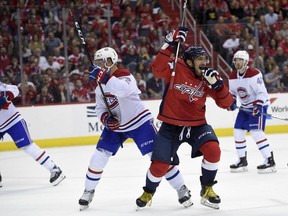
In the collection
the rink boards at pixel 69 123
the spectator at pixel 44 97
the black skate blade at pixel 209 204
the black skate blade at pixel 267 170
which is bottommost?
the rink boards at pixel 69 123

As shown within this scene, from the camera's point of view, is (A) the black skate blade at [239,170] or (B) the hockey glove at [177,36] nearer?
(B) the hockey glove at [177,36]

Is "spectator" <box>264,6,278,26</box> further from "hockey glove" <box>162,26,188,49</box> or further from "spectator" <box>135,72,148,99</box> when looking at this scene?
"hockey glove" <box>162,26,188,49</box>

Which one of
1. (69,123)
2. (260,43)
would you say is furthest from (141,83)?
(260,43)

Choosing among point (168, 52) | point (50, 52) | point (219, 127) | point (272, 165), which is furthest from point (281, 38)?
point (168, 52)

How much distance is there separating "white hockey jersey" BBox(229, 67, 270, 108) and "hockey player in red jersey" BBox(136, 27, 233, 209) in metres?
2.07

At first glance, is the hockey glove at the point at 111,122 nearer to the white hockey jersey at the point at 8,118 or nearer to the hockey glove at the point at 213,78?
the hockey glove at the point at 213,78

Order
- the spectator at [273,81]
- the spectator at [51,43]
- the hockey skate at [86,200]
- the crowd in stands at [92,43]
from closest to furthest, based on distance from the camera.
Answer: the hockey skate at [86,200]
the crowd in stands at [92,43]
the spectator at [51,43]
the spectator at [273,81]

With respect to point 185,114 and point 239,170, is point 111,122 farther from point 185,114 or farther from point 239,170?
point 239,170

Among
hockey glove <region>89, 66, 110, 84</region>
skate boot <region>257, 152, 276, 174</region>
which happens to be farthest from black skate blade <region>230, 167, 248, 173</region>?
hockey glove <region>89, 66, 110, 84</region>

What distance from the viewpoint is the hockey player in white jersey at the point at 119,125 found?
5.23m

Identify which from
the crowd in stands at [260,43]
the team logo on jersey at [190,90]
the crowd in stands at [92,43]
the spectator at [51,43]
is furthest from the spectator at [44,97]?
the team logo on jersey at [190,90]

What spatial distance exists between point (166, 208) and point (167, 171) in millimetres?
297

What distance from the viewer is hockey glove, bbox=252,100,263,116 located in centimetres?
684

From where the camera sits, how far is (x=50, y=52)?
10867 mm
